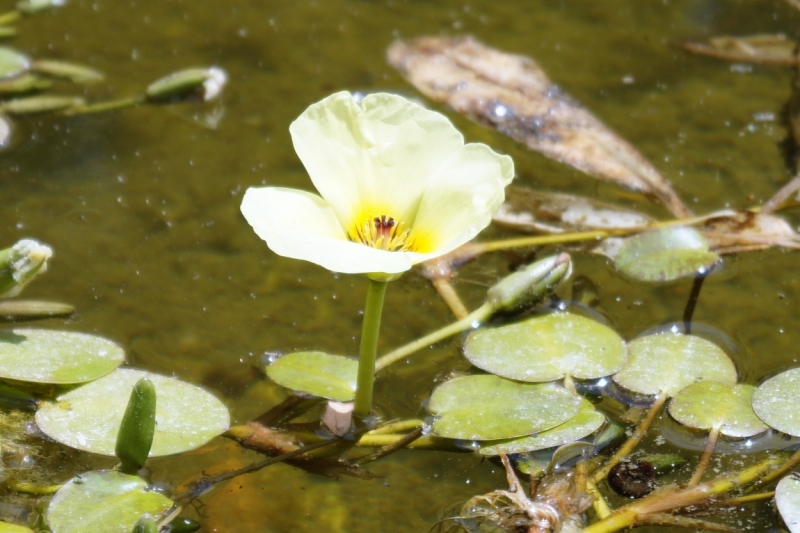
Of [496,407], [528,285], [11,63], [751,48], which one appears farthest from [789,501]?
[11,63]

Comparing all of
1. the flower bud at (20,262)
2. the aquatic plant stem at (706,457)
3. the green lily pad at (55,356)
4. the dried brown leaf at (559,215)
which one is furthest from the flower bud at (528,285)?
the flower bud at (20,262)

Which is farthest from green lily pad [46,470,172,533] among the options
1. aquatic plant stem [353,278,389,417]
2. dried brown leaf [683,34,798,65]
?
dried brown leaf [683,34,798,65]

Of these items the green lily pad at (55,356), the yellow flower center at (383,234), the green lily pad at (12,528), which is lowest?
the green lily pad at (12,528)

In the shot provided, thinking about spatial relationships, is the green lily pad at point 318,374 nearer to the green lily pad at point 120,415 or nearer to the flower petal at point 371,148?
the green lily pad at point 120,415

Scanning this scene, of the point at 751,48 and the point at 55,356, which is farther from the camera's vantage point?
the point at 751,48

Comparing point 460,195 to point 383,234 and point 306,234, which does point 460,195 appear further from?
point 306,234

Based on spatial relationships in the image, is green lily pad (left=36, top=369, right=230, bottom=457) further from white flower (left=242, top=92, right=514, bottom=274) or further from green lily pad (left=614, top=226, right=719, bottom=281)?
green lily pad (left=614, top=226, right=719, bottom=281)
